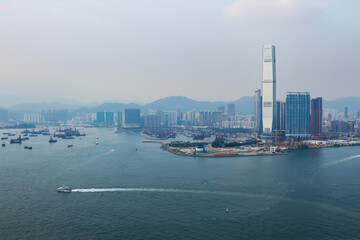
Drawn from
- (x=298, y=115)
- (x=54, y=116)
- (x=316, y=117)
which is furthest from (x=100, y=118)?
(x=316, y=117)

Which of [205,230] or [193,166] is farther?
[193,166]

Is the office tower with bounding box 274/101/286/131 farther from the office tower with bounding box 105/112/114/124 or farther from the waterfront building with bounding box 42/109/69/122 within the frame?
the waterfront building with bounding box 42/109/69/122

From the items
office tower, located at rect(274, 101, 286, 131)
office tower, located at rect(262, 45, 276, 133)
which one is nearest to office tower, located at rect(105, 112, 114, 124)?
office tower, located at rect(262, 45, 276, 133)

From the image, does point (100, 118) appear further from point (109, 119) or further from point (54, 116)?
point (54, 116)

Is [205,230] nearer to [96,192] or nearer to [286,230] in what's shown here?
[286,230]

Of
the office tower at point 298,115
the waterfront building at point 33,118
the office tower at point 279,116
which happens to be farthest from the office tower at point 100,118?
the office tower at point 298,115

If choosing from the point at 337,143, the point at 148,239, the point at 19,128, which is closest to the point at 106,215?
→ the point at 148,239

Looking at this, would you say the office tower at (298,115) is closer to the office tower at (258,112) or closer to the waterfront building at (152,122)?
the office tower at (258,112)
